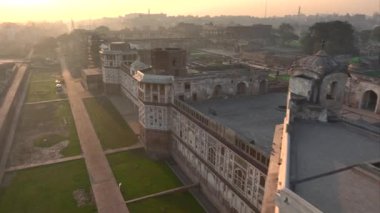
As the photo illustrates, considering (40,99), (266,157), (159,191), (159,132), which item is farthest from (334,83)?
(40,99)

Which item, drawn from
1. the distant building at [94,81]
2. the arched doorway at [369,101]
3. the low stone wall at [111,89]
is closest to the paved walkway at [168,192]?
the arched doorway at [369,101]

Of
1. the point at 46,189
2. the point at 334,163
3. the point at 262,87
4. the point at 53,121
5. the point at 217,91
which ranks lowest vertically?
the point at 46,189

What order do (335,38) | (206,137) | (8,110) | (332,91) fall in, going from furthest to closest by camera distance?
(335,38), (8,110), (206,137), (332,91)

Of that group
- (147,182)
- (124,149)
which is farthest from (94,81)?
(147,182)

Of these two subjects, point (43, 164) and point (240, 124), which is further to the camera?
point (43, 164)

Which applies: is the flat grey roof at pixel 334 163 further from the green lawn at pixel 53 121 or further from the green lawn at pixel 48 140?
the green lawn at pixel 48 140

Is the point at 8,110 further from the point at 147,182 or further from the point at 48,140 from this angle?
the point at 147,182

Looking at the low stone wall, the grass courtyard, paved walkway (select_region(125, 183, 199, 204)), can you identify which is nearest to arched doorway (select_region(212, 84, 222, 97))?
paved walkway (select_region(125, 183, 199, 204))

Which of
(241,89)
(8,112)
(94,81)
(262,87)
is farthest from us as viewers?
(94,81)

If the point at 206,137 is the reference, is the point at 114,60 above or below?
above
